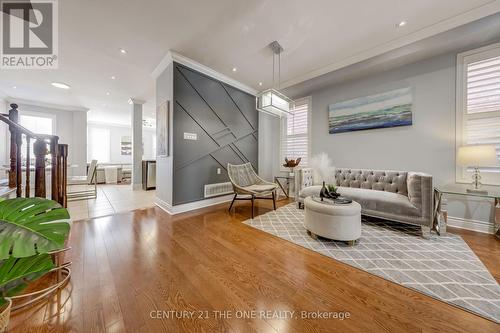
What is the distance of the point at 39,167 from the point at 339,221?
3.17 m

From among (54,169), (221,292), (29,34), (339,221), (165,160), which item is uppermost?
(29,34)

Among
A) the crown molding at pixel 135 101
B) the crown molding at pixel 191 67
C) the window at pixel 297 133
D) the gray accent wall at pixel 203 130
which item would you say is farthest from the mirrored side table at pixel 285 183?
the crown molding at pixel 135 101

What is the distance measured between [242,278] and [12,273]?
4.29 ft

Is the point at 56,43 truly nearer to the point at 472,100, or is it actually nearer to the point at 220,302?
the point at 220,302

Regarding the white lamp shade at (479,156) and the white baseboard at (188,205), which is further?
the white baseboard at (188,205)

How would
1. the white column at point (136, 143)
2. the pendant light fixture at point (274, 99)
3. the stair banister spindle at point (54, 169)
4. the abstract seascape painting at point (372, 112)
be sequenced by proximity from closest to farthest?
the stair banister spindle at point (54, 169), the pendant light fixture at point (274, 99), the abstract seascape painting at point (372, 112), the white column at point (136, 143)

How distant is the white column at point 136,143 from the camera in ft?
17.8

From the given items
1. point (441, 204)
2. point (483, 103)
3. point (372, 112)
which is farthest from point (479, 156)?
point (372, 112)

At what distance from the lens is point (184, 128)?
10.8 ft

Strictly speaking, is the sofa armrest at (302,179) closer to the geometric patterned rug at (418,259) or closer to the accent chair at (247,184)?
the accent chair at (247,184)

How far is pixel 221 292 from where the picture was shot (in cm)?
134

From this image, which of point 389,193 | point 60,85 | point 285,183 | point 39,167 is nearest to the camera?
point 39,167

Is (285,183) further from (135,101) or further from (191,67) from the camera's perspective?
(135,101)

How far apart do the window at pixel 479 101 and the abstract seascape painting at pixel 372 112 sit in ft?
1.91
